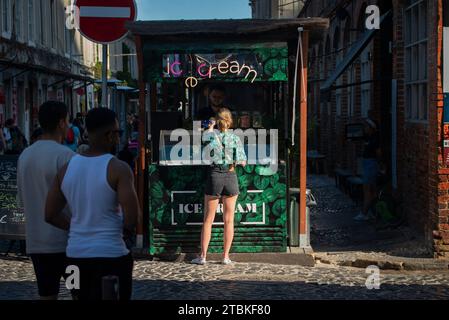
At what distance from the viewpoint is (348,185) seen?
18172mm

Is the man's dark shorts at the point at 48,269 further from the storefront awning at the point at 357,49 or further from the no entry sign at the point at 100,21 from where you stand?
the storefront awning at the point at 357,49

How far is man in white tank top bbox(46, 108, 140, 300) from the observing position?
5.12 metres

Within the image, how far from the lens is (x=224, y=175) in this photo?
9961 mm

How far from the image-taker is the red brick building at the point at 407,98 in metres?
10.4

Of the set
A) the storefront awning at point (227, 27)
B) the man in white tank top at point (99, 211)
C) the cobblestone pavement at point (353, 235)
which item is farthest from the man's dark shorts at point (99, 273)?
the cobblestone pavement at point (353, 235)

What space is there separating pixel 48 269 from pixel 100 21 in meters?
4.43

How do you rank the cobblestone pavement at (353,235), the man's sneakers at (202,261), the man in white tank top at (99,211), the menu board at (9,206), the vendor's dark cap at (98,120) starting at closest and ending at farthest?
the man in white tank top at (99,211) < the vendor's dark cap at (98,120) < the man's sneakers at (202,261) < the menu board at (9,206) < the cobblestone pavement at (353,235)

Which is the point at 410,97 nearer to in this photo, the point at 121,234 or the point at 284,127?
the point at 284,127

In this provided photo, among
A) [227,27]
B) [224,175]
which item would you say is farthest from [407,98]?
[224,175]

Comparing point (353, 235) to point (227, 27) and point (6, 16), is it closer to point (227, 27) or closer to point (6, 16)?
point (227, 27)

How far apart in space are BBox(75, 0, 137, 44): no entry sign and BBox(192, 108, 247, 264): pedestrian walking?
1.46 metres

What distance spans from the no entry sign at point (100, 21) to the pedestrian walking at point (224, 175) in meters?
1.46

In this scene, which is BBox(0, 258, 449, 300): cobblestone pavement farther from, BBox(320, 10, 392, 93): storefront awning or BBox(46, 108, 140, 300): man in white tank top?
BBox(320, 10, 392, 93): storefront awning
